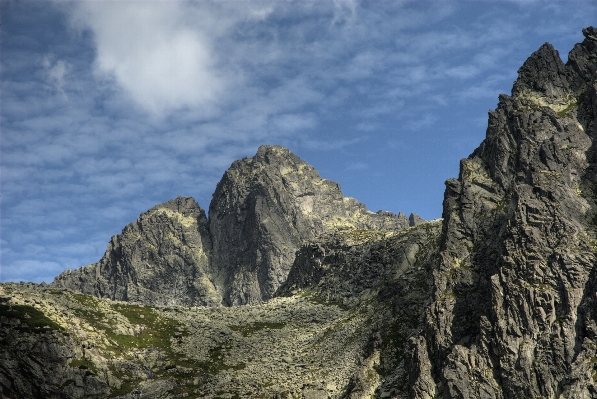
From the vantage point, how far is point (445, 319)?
4434 inches

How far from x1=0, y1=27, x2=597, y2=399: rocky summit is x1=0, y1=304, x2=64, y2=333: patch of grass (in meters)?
0.41

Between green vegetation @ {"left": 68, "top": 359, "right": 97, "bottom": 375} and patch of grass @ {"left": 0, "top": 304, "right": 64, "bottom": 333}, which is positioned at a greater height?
patch of grass @ {"left": 0, "top": 304, "right": 64, "bottom": 333}

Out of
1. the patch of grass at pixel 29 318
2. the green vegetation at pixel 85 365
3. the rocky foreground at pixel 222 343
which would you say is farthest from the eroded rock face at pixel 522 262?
the patch of grass at pixel 29 318

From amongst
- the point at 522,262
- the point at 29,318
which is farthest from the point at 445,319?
the point at 29,318

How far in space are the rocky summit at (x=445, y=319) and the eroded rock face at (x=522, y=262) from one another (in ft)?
0.76

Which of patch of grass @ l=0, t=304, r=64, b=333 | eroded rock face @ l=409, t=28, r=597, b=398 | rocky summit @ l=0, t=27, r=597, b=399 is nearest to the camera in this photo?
eroded rock face @ l=409, t=28, r=597, b=398

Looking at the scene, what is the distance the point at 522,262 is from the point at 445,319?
1627 cm

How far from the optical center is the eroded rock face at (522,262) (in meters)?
94.8

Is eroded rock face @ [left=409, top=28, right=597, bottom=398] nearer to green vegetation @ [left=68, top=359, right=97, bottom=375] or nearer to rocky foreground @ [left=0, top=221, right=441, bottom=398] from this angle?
rocky foreground @ [left=0, top=221, right=441, bottom=398]

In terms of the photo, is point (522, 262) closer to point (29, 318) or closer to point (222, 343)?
point (222, 343)

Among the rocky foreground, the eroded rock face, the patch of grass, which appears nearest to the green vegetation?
the rocky foreground

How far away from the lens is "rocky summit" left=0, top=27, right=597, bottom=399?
98.4 m

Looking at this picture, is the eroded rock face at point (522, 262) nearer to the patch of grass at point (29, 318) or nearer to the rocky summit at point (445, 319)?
the rocky summit at point (445, 319)

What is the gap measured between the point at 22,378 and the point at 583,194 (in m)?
103
